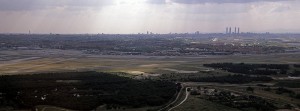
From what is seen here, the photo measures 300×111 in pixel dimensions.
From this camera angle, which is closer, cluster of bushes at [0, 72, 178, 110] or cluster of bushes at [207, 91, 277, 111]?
cluster of bushes at [0, 72, 178, 110]

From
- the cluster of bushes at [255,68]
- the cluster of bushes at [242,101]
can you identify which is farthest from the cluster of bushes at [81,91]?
the cluster of bushes at [255,68]

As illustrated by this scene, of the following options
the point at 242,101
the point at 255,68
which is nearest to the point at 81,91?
the point at 242,101

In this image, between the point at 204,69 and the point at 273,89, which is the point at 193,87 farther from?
the point at 204,69

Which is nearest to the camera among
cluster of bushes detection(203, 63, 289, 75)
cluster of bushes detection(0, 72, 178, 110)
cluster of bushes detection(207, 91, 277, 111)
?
cluster of bushes detection(0, 72, 178, 110)

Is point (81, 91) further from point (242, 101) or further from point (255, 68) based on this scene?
point (255, 68)

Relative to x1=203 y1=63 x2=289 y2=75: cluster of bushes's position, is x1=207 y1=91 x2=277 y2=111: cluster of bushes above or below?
below

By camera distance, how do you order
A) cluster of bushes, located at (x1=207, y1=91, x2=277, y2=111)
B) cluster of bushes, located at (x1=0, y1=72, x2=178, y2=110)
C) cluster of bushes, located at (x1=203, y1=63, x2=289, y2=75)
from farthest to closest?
cluster of bushes, located at (x1=203, y1=63, x2=289, y2=75), cluster of bushes, located at (x1=207, y1=91, x2=277, y2=111), cluster of bushes, located at (x1=0, y1=72, x2=178, y2=110)

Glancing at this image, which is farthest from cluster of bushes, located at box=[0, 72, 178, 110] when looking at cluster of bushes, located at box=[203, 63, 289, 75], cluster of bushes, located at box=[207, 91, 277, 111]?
cluster of bushes, located at box=[203, 63, 289, 75]

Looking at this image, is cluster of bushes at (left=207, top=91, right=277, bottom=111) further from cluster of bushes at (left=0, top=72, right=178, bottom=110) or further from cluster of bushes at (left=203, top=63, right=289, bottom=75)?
cluster of bushes at (left=203, top=63, right=289, bottom=75)
